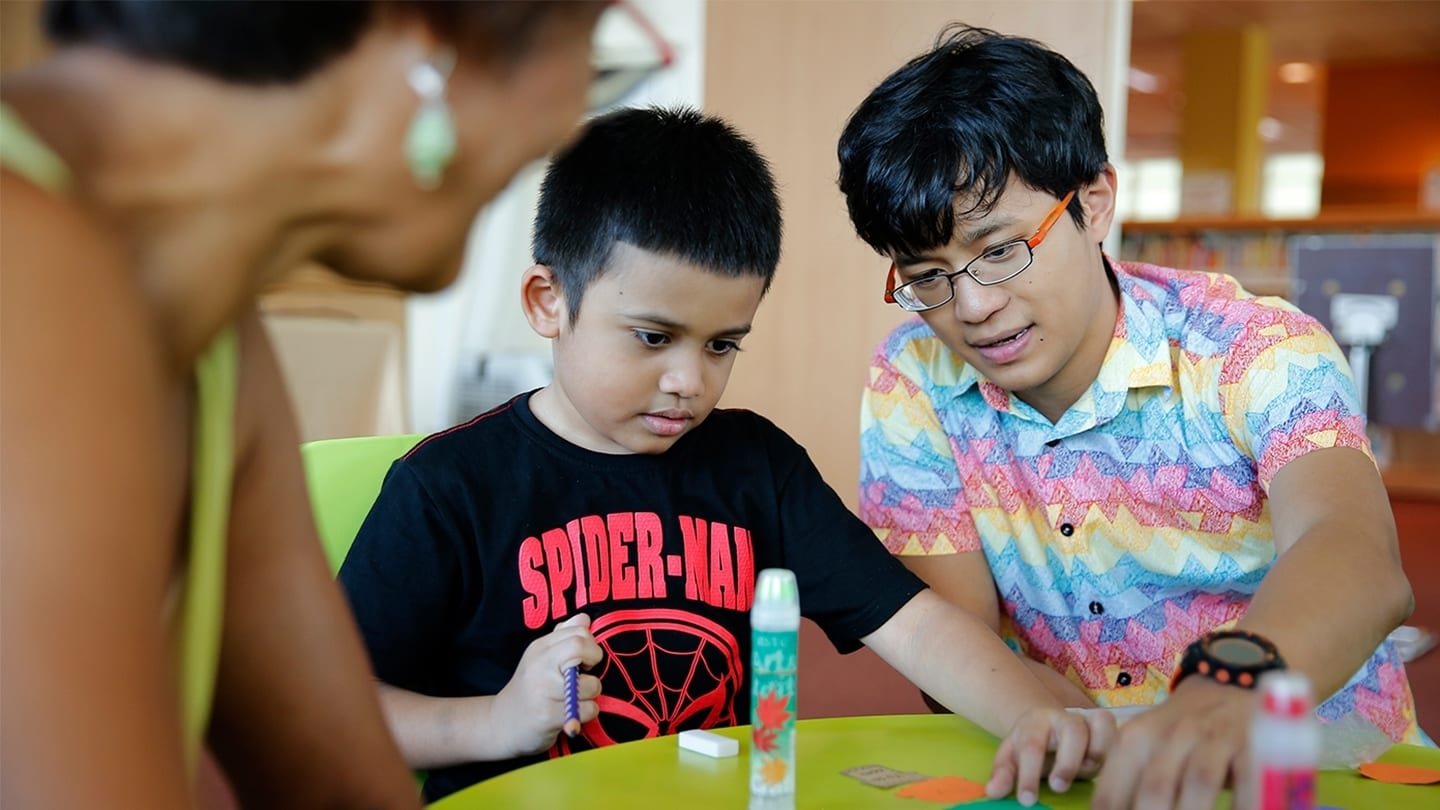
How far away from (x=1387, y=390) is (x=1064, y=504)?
13.5 ft

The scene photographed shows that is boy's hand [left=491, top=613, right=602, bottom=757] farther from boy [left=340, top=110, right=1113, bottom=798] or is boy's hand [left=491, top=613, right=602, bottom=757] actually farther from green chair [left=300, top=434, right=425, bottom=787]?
green chair [left=300, top=434, right=425, bottom=787]

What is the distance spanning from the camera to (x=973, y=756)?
105cm

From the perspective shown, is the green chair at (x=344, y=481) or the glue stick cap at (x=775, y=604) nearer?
the glue stick cap at (x=775, y=604)

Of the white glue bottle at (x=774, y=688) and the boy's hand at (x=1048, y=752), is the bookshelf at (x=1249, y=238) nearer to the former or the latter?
the boy's hand at (x=1048, y=752)

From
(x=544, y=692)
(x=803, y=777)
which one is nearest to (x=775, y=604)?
(x=803, y=777)

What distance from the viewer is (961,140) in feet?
4.66

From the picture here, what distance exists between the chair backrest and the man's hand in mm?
833

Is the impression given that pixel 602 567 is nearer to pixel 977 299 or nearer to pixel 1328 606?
pixel 977 299

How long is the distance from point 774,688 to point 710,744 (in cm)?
20

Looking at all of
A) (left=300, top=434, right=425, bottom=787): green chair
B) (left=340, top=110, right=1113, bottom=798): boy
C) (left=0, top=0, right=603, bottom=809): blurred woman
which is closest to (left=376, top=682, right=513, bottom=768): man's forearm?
(left=340, top=110, right=1113, bottom=798): boy

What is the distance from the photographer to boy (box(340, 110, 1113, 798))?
1207 mm

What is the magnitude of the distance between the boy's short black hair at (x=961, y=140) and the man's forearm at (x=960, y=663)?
41 cm

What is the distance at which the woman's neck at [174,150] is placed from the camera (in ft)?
1.73

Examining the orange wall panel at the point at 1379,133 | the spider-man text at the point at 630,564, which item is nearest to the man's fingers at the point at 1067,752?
the spider-man text at the point at 630,564
